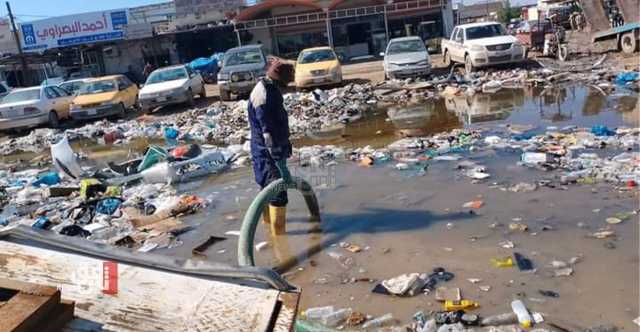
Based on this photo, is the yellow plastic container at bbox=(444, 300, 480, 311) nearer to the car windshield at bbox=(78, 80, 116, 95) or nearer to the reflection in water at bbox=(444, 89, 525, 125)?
the reflection in water at bbox=(444, 89, 525, 125)

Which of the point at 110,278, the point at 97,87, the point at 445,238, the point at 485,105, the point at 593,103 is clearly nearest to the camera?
the point at 110,278

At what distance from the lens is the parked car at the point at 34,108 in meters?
17.6

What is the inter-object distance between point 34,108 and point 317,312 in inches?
654

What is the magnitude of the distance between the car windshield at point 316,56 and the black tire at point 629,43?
10.0 metres

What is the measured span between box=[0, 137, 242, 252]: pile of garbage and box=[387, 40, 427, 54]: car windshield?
35.5 feet

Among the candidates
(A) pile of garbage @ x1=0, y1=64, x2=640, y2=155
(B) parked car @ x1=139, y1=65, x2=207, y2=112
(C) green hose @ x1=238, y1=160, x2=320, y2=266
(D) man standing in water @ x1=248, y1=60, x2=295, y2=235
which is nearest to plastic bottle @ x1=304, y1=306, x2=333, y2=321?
(C) green hose @ x1=238, y1=160, x2=320, y2=266

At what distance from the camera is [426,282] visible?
452 cm

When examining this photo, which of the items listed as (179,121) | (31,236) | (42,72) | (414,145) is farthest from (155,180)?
(42,72)

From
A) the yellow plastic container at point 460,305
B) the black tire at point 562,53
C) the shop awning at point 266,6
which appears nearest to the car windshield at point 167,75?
the black tire at point 562,53

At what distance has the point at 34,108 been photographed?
17.9m

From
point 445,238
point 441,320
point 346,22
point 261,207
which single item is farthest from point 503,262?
point 346,22

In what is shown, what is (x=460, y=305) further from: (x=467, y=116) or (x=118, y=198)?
(x=467, y=116)

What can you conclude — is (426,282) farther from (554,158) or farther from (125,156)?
(125,156)

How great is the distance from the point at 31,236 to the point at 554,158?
657 cm
